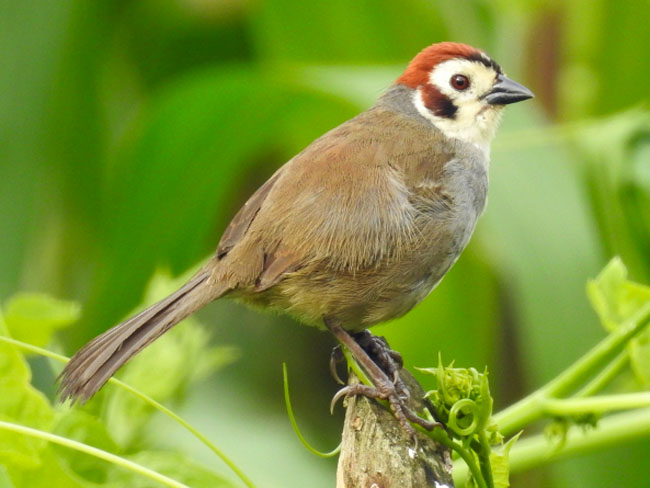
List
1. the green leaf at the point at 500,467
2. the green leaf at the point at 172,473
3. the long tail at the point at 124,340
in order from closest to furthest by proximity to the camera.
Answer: the green leaf at the point at 500,467, the green leaf at the point at 172,473, the long tail at the point at 124,340

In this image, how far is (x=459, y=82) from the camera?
2834 millimetres

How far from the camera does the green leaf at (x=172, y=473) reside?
1.72 m

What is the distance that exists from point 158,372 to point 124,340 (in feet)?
0.36

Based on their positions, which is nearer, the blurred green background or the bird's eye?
the bird's eye

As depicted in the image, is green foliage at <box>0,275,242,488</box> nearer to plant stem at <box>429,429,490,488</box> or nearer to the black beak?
plant stem at <box>429,429,490,488</box>

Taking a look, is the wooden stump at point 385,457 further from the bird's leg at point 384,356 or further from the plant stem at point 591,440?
the plant stem at point 591,440

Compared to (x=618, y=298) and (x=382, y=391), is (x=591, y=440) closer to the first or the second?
(x=618, y=298)

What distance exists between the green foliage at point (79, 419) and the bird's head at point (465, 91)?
1.01m

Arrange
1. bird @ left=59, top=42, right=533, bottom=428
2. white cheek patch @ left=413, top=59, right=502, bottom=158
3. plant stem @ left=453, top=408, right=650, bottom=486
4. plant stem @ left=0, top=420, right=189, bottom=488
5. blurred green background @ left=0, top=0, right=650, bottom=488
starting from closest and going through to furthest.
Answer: plant stem @ left=0, top=420, right=189, bottom=488, plant stem @ left=453, top=408, right=650, bottom=486, bird @ left=59, top=42, right=533, bottom=428, white cheek patch @ left=413, top=59, right=502, bottom=158, blurred green background @ left=0, top=0, right=650, bottom=488

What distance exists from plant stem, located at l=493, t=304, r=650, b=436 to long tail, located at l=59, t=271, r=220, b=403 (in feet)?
2.12

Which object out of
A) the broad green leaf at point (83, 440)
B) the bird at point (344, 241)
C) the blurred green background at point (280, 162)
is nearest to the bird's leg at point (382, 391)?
the bird at point (344, 241)

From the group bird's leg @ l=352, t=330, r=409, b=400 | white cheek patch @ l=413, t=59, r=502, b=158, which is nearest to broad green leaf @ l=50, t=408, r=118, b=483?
bird's leg @ l=352, t=330, r=409, b=400

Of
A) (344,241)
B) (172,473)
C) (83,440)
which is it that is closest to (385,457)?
(172,473)

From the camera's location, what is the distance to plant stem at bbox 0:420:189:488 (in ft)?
4.95
